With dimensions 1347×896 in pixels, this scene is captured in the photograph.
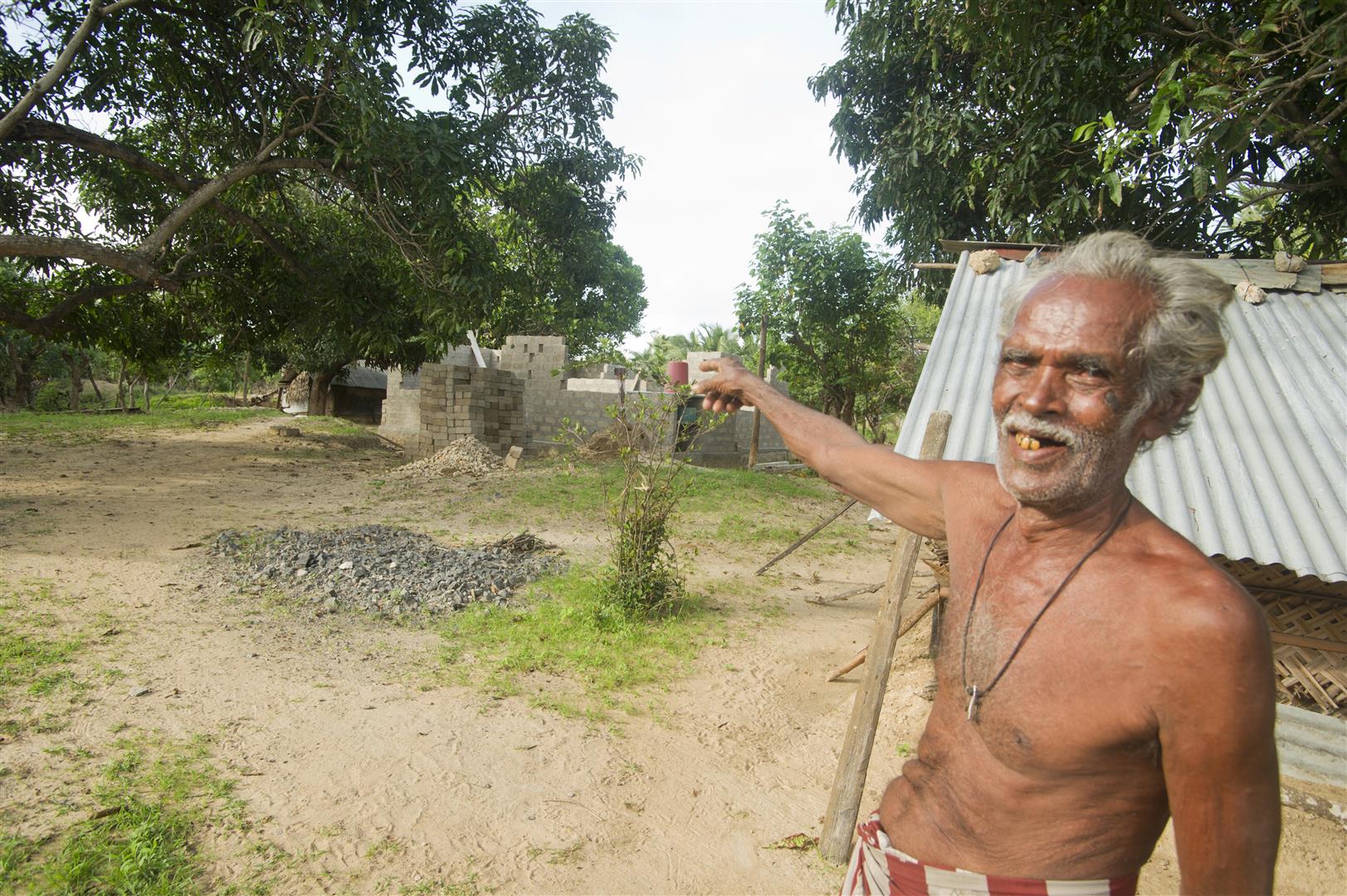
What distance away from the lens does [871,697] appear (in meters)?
3.50

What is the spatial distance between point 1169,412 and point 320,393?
81.5 feet

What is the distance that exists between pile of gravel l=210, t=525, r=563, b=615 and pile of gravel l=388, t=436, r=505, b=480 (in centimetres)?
472

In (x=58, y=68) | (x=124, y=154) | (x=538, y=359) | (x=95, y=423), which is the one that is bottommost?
(x=95, y=423)

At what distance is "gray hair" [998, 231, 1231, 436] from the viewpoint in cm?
142

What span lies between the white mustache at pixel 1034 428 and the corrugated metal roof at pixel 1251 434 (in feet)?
6.91

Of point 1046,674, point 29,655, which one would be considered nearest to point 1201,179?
point 1046,674

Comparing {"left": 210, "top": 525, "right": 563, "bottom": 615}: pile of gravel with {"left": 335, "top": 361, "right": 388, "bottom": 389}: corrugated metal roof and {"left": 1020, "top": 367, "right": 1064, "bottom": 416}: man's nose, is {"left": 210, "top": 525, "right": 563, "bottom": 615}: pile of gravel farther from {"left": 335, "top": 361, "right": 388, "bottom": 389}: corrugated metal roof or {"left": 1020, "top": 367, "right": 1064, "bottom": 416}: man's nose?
{"left": 335, "top": 361, "right": 388, "bottom": 389}: corrugated metal roof

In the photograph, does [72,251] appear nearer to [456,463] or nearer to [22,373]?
[456,463]

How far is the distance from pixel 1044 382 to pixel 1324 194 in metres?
9.51

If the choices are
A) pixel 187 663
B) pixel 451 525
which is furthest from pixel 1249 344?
pixel 451 525

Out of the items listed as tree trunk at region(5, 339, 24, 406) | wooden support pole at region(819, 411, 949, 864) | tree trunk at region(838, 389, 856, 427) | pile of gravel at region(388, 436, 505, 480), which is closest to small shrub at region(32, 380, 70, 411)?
tree trunk at region(5, 339, 24, 406)

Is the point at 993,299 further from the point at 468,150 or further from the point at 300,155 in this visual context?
the point at 300,155

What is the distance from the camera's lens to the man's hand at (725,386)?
238cm

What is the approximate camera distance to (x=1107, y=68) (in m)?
Result: 7.93
